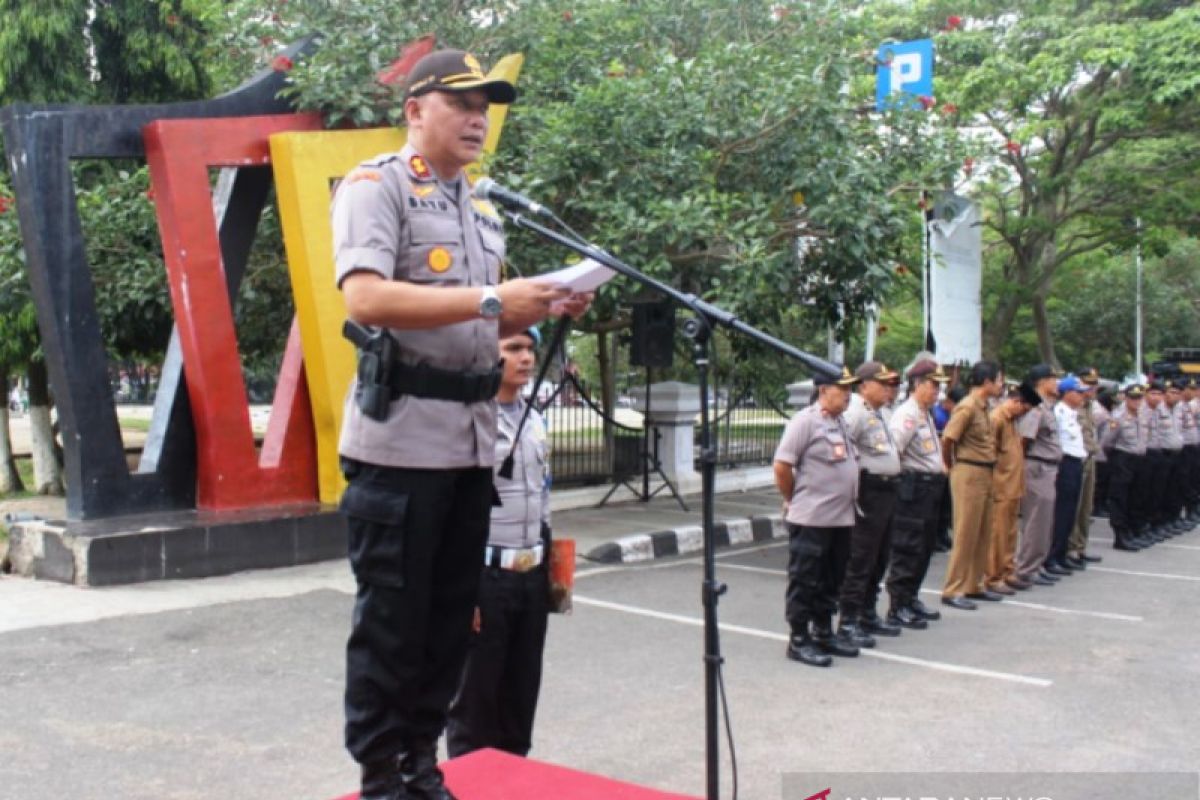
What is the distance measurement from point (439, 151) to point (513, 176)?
6.96m

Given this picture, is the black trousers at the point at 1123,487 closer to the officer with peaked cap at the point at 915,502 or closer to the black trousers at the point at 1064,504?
the black trousers at the point at 1064,504

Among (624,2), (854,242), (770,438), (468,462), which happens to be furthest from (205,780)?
(770,438)

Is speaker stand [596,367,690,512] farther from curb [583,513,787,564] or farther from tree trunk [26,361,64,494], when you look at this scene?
tree trunk [26,361,64,494]

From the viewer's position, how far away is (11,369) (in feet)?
45.5

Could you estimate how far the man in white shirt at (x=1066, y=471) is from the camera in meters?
10.4

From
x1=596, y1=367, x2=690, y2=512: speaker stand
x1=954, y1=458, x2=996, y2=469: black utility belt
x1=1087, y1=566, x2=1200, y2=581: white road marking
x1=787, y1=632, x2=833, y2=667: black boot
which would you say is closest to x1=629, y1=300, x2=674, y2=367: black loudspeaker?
x1=954, y1=458, x2=996, y2=469: black utility belt

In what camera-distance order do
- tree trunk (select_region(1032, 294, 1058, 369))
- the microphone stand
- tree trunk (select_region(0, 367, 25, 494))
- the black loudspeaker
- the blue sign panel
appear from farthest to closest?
tree trunk (select_region(1032, 294, 1058, 369)), tree trunk (select_region(0, 367, 25, 494)), the blue sign panel, the black loudspeaker, the microphone stand

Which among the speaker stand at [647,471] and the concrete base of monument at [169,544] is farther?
the speaker stand at [647,471]

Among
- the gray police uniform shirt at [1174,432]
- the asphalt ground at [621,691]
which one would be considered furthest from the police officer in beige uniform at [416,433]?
the gray police uniform shirt at [1174,432]

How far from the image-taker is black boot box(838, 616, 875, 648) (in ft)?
23.3

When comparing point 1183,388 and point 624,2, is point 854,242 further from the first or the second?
point 1183,388

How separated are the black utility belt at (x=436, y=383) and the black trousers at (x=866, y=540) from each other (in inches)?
194

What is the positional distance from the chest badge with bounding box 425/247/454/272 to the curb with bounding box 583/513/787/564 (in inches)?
300

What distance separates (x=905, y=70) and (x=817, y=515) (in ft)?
22.0
